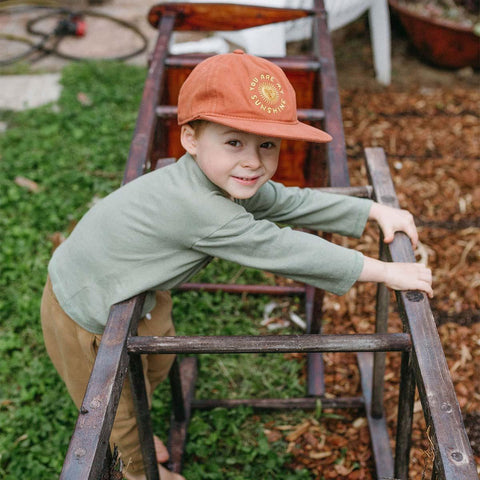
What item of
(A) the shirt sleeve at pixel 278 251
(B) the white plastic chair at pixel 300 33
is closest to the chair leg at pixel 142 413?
(A) the shirt sleeve at pixel 278 251

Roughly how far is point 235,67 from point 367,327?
1.86 m

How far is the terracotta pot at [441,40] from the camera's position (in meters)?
4.83

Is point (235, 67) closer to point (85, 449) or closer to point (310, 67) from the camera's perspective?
point (85, 449)

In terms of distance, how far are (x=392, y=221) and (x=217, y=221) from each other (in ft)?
1.77

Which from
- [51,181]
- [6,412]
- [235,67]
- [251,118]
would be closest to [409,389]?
[251,118]

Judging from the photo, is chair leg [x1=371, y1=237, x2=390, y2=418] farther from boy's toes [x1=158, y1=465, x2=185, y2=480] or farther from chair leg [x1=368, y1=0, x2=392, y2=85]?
Answer: chair leg [x1=368, y1=0, x2=392, y2=85]

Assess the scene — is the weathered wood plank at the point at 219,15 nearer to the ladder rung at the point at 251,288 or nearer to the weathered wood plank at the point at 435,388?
the ladder rung at the point at 251,288

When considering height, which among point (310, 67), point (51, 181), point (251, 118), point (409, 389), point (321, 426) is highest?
point (251, 118)

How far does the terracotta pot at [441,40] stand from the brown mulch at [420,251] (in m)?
0.34

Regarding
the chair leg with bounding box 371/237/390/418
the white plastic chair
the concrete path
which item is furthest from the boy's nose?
the concrete path

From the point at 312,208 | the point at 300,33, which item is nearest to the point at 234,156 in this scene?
the point at 312,208

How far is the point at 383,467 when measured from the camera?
237cm

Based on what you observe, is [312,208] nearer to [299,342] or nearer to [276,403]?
[299,342]

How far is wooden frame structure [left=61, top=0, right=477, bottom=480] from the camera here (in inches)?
51.0
